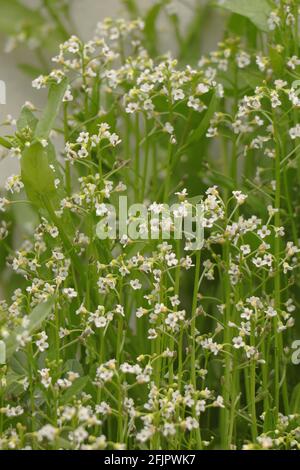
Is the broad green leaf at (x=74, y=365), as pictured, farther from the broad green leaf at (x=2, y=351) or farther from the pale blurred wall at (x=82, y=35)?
the pale blurred wall at (x=82, y=35)

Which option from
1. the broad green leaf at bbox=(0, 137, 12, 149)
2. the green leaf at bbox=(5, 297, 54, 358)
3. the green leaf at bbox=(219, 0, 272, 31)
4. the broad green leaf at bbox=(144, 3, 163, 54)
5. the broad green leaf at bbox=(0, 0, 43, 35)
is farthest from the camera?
the broad green leaf at bbox=(0, 0, 43, 35)

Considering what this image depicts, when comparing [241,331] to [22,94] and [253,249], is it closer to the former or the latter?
[253,249]

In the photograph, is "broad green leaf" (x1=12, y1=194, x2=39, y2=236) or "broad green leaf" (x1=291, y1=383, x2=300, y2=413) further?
"broad green leaf" (x1=12, y1=194, x2=39, y2=236)

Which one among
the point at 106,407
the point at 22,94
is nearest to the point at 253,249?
the point at 106,407

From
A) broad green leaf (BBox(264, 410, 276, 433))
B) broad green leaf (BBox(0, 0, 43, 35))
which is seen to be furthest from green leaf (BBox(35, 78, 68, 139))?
broad green leaf (BBox(0, 0, 43, 35))

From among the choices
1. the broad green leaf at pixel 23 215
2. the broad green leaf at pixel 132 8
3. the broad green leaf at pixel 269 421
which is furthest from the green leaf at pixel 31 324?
the broad green leaf at pixel 132 8

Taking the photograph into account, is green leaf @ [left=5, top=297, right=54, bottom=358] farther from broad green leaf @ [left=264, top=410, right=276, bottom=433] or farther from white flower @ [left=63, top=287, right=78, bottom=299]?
broad green leaf @ [left=264, top=410, right=276, bottom=433]
